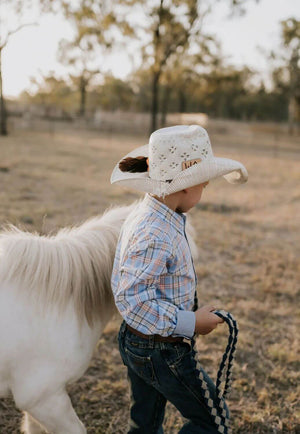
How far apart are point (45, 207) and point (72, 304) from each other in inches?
172

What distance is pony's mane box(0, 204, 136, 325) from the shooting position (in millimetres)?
1483

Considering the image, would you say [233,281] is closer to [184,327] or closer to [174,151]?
[184,327]

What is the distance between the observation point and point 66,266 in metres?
1.57

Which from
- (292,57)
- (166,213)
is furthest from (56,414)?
(292,57)

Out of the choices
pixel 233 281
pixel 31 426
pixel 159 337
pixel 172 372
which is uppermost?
pixel 159 337

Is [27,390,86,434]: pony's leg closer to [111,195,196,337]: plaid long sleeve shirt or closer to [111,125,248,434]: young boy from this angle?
[111,125,248,434]: young boy

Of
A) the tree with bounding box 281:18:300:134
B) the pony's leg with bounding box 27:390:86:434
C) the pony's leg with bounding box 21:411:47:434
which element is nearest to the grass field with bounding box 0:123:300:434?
the pony's leg with bounding box 21:411:47:434

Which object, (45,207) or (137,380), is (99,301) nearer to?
(137,380)

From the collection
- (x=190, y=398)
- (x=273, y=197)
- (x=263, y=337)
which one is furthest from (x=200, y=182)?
(x=273, y=197)

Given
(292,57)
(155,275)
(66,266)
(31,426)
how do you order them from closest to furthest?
(155,275), (66,266), (31,426), (292,57)

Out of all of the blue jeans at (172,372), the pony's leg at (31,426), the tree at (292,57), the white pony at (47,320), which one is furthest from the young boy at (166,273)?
the tree at (292,57)

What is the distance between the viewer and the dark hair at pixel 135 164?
4.83 ft

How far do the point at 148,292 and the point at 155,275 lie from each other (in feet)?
0.20

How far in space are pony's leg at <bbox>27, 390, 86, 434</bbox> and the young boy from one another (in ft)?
0.95
